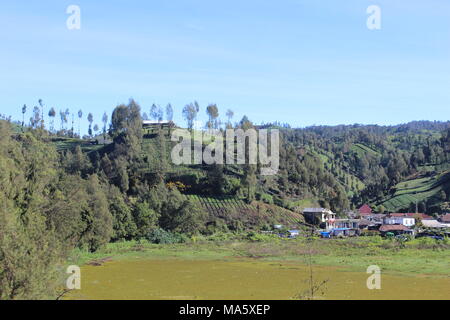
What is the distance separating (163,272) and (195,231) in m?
37.6

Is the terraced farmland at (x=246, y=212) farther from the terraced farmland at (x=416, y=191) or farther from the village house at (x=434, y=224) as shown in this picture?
the terraced farmland at (x=416, y=191)

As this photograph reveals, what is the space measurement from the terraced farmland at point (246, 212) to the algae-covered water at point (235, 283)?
145 feet

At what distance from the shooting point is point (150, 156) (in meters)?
112

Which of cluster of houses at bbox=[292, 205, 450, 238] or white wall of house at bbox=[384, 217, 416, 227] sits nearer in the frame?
cluster of houses at bbox=[292, 205, 450, 238]

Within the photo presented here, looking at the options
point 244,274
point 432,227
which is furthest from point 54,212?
point 432,227

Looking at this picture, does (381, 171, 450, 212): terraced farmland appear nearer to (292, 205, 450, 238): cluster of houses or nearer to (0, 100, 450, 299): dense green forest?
(0, 100, 450, 299): dense green forest

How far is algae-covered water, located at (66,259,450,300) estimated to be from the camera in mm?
28750

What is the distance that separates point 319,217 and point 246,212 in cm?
1669

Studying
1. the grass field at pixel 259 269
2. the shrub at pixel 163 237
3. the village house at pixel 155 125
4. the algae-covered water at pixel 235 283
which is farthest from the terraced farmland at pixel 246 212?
the village house at pixel 155 125

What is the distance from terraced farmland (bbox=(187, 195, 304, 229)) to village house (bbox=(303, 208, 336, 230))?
1.98 m

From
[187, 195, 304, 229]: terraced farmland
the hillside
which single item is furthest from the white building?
[187, 195, 304, 229]: terraced farmland

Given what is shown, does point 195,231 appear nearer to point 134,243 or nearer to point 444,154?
point 134,243

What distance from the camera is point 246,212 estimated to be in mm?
95125

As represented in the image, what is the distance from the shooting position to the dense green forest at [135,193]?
2226 centimetres
